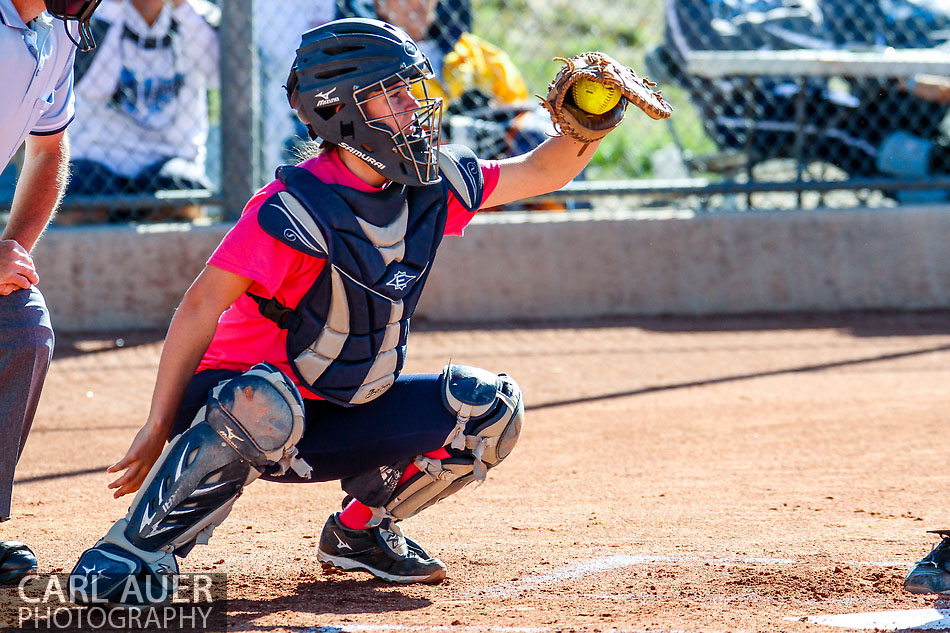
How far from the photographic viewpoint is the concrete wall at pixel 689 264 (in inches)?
262

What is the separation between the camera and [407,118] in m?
2.71

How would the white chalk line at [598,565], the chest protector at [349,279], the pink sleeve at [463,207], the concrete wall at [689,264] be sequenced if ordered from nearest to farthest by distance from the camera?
the chest protector at [349,279]
the white chalk line at [598,565]
the pink sleeve at [463,207]
the concrete wall at [689,264]

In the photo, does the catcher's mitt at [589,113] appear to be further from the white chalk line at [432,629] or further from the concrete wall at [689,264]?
the concrete wall at [689,264]

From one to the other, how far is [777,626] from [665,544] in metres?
0.69

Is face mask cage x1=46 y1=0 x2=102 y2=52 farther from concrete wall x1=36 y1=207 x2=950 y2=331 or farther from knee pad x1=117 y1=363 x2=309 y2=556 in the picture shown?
concrete wall x1=36 y1=207 x2=950 y2=331

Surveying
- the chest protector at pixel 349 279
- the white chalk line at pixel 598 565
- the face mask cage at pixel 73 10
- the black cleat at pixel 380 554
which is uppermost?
the face mask cage at pixel 73 10

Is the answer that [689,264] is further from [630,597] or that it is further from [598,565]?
[630,597]

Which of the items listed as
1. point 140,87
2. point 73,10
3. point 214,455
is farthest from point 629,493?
point 140,87

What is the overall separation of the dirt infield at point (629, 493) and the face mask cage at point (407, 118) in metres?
1.06

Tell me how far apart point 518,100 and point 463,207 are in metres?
4.35

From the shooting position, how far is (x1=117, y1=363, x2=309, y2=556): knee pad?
252 centimetres

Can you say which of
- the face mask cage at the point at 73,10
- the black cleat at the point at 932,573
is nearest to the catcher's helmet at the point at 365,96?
the face mask cage at the point at 73,10

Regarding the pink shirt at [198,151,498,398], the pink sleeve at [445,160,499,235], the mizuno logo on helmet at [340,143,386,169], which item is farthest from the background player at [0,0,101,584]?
the pink sleeve at [445,160,499,235]

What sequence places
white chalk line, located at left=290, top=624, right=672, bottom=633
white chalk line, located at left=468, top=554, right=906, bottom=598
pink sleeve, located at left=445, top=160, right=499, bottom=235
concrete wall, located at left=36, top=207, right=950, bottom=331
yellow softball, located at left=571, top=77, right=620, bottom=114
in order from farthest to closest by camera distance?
concrete wall, located at left=36, top=207, right=950, bottom=331
yellow softball, located at left=571, top=77, right=620, bottom=114
pink sleeve, located at left=445, top=160, right=499, bottom=235
white chalk line, located at left=468, top=554, right=906, bottom=598
white chalk line, located at left=290, top=624, right=672, bottom=633
